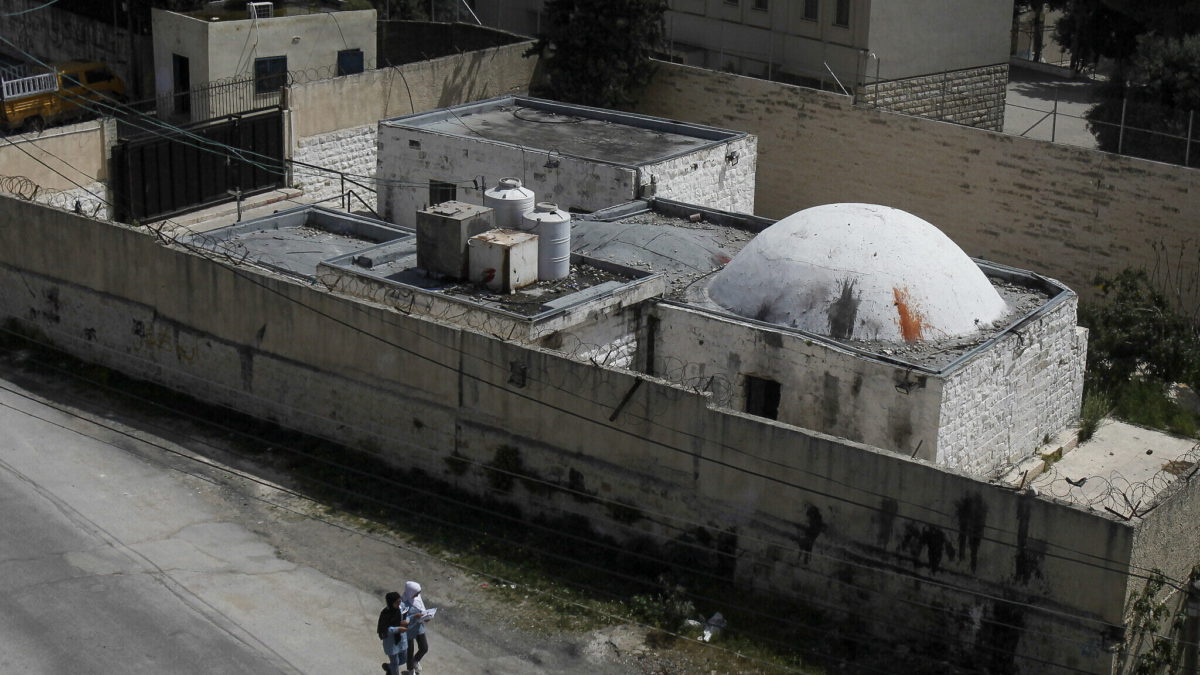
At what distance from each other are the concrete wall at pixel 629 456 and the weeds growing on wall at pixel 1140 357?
9.46 meters

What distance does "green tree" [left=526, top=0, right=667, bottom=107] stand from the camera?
135 ft

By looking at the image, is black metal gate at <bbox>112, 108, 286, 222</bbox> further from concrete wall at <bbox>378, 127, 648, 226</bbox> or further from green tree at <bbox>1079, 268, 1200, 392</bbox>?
green tree at <bbox>1079, 268, 1200, 392</bbox>

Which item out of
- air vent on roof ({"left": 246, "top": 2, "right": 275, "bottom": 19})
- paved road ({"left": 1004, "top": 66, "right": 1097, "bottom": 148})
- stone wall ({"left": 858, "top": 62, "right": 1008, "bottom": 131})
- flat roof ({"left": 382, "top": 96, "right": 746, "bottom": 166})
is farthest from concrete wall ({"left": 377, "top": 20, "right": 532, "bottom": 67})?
paved road ({"left": 1004, "top": 66, "right": 1097, "bottom": 148})

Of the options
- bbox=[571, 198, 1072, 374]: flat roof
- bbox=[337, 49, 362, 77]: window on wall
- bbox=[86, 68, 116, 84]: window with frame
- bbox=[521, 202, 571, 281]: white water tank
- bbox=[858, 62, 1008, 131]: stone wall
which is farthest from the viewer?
bbox=[86, 68, 116, 84]: window with frame

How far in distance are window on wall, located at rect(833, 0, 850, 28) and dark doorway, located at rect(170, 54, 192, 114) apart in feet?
58.4

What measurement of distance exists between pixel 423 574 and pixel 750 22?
27.5m

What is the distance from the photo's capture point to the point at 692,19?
154 feet

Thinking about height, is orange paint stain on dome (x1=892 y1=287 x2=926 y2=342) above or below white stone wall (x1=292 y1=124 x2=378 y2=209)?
above

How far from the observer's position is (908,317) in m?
23.5

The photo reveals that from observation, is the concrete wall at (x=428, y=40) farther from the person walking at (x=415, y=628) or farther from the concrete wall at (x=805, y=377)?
the person walking at (x=415, y=628)

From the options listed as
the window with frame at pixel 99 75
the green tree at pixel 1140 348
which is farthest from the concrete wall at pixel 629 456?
the window with frame at pixel 99 75

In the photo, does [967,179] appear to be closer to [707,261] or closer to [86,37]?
[707,261]

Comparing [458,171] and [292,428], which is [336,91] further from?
[292,428]

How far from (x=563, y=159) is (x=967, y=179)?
34.1ft
